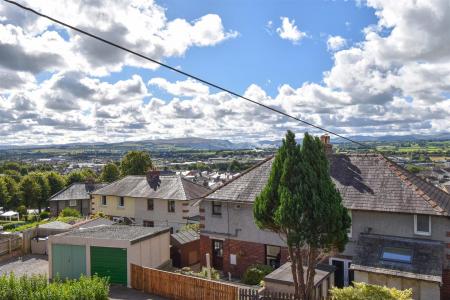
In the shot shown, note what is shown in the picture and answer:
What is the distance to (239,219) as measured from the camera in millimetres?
23906

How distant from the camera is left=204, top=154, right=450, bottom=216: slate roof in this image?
19219mm

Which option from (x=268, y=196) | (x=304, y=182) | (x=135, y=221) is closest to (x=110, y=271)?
(x=268, y=196)

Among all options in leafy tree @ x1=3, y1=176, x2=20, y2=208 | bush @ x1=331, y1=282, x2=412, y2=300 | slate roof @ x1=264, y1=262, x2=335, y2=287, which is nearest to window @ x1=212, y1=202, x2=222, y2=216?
slate roof @ x1=264, y1=262, x2=335, y2=287

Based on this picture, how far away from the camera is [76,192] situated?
60.3 meters

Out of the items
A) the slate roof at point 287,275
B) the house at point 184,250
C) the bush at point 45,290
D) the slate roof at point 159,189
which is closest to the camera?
the bush at point 45,290

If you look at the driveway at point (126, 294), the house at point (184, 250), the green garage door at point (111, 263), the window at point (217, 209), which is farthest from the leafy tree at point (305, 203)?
the house at point (184, 250)

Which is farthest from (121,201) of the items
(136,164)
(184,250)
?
(136,164)

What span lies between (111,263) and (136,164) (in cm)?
4684

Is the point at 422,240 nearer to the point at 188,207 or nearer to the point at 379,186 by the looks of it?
the point at 379,186

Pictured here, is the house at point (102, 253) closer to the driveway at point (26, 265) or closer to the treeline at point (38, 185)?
the driveway at point (26, 265)

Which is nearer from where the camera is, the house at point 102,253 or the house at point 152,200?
the house at point 102,253

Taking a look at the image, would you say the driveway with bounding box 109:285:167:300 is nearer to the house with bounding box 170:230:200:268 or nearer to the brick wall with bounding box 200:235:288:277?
the house with bounding box 170:230:200:268

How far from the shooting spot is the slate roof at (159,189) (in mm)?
39016

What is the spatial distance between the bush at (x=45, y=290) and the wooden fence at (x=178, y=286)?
12.5ft
